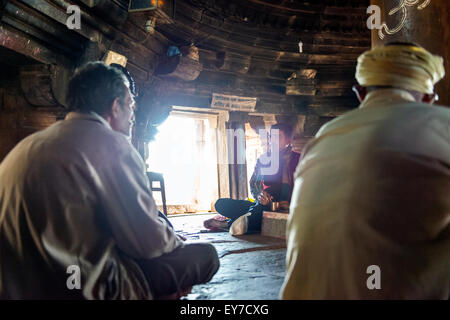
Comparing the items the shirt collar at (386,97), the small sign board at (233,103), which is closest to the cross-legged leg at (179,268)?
the shirt collar at (386,97)

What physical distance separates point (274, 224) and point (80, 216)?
3535mm

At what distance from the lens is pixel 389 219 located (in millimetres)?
1235

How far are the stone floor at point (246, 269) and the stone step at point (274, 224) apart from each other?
0.14 m

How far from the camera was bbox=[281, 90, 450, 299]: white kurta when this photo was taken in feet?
4.06

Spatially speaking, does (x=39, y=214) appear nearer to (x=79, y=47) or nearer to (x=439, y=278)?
(x=439, y=278)

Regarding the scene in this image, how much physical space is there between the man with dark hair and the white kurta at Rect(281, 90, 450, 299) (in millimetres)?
815

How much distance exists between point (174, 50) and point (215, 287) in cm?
540

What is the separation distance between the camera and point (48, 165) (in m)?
1.54

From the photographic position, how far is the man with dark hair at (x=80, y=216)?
1.52 m
